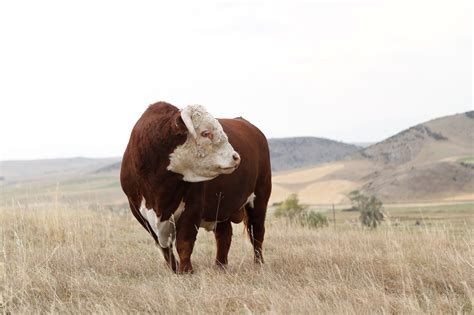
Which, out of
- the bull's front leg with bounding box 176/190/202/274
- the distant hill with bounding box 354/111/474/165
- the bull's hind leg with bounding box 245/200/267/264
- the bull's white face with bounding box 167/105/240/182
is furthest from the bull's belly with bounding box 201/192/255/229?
the distant hill with bounding box 354/111/474/165

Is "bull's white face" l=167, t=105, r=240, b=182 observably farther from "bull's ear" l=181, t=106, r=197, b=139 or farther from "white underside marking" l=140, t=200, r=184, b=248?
"white underside marking" l=140, t=200, r=184, b=248

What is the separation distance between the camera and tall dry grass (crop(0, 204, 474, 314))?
481 cm

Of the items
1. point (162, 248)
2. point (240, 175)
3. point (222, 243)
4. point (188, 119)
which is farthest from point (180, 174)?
point (222, 243)

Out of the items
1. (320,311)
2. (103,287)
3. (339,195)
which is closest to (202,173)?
(103,287)

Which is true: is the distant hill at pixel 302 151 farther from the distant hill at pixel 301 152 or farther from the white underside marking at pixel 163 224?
the white underside marking at pixel 163 224

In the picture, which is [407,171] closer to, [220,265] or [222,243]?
[222,243]

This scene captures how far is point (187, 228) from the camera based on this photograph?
598 cm

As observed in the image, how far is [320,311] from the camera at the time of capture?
14.6ft

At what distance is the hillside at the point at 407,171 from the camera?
78.9 meters

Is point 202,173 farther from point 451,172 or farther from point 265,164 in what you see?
point 451,172

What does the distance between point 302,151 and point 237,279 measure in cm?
17225

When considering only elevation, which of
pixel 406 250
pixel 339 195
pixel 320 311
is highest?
pixel 320 311

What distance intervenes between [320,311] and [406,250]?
4.06m

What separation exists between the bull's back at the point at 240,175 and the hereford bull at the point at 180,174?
1 centimetres
